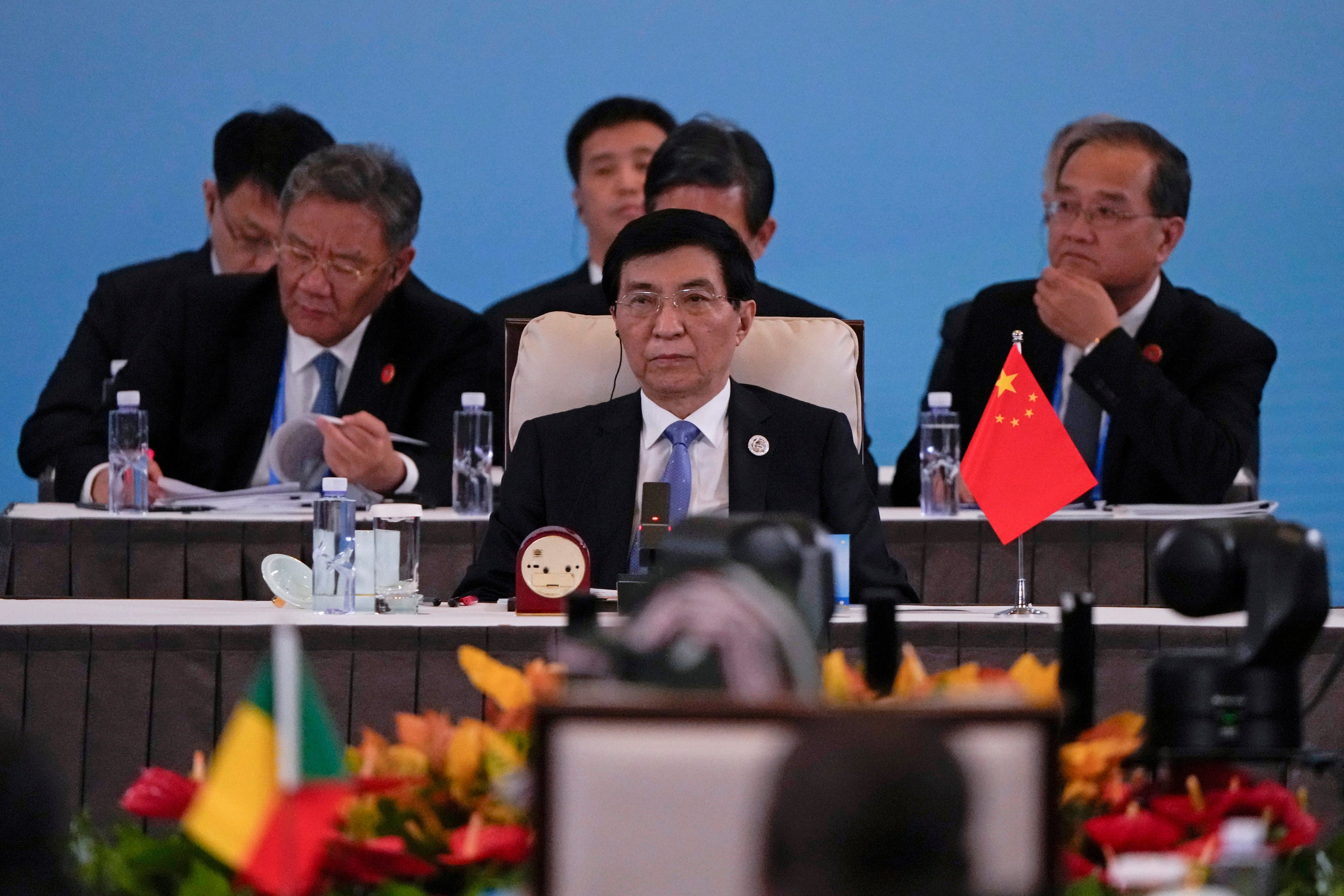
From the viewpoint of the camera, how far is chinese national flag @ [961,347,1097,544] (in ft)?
8.11

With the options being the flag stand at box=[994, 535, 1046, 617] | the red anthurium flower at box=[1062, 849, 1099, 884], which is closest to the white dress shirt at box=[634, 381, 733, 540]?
the flag stand at box=[994, 535, 1046, 617]

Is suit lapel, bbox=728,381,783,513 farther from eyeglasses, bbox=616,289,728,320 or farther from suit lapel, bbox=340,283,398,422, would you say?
suit lapel, bbox=340,283,398,422

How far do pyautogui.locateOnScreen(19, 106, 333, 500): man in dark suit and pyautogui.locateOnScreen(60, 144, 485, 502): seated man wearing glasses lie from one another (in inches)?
Result: 17.4

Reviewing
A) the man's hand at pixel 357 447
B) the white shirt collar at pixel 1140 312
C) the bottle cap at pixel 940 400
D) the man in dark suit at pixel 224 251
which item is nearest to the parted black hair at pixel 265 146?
the man in dark suit at pixel 224 251

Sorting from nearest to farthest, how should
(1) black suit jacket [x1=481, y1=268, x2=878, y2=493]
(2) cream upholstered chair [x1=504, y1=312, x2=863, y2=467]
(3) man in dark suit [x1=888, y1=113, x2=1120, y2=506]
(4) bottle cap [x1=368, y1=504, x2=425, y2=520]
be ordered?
(4) bottle cap [x1=368, y1=504, x2=425, y2=520] → (2) cream upholstered chair [x1=504, y1=312, x2=863, y2=467] → (1) black suit jacket [x1=481, y1=268, x2=878, y2=493] → (3) man in dark suit [x1=888, y1=113, x2=1120, y2=506]

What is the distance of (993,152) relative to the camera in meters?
5.12

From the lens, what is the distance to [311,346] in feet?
12.4

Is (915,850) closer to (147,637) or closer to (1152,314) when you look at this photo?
(147,637)

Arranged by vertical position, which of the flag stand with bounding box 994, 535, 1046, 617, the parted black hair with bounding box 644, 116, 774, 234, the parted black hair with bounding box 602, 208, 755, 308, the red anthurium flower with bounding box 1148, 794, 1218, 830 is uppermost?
the parted black hair with bounding box 644, 116, 774, 234

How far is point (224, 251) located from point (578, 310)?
116cm

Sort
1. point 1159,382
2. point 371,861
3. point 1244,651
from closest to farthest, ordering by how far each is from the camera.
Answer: point 371,861, point 1244,651, point 1159,382

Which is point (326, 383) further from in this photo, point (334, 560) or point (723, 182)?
point (334, 560)

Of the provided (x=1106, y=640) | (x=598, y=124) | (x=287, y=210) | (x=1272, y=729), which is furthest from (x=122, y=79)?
(x=1272, y=729)

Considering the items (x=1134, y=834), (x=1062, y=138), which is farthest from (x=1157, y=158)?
(x=1134, y=834)
